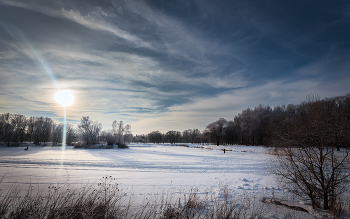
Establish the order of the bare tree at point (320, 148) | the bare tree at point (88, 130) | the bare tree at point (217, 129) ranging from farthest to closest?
the bare tree at point (217, 129) < the bare tree at point (88, 130) < the bare tree at point (320, 148)

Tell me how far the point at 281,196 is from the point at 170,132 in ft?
438

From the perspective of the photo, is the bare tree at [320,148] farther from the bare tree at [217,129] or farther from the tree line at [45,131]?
the bare tree at [217,129]

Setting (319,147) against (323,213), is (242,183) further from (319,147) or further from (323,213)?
(319,147)

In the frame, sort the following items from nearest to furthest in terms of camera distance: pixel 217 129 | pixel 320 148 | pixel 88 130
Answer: pixel 320 148 → pixel 88 130 → pixel 217 129

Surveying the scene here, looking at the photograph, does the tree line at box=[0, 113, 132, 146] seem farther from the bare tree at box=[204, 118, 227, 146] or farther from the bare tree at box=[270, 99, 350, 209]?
the bare tree at box=[270, 99, 350, 209]

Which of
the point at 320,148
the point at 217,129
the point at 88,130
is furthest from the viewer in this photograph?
the point at 217,129

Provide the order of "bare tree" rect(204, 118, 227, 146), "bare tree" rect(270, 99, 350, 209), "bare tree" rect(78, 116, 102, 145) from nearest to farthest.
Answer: "bare tree" rect(270, 99, 350, 209)
"bare tree" rect(78, 116, 102, 145)
"bare tree" rect(204, 118, 227, 146)

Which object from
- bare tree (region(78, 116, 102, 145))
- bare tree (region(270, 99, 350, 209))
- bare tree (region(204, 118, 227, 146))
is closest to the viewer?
bare tree (region(270, 99, 350, 209))

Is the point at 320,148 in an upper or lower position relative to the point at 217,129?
upper

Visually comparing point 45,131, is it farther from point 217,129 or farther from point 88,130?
point 217,129

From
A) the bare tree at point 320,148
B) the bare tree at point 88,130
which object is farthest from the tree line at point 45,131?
the bare tree at point 320,148

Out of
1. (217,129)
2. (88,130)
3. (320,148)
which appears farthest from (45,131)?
(320,148)

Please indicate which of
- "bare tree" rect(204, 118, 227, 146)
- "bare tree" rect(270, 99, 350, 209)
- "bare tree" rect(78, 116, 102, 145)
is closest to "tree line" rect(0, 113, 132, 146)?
"bare tree" rect(78, 116, 102, 145)

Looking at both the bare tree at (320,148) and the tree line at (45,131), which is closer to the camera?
the bare tree at (320,148)
